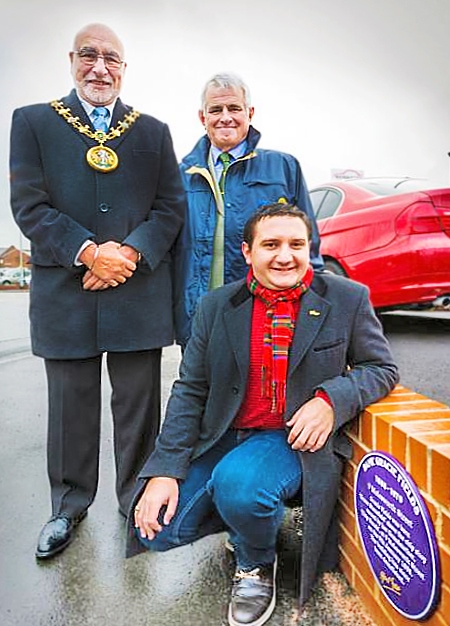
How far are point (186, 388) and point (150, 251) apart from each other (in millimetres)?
384

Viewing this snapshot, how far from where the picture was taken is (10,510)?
1839 millimetres

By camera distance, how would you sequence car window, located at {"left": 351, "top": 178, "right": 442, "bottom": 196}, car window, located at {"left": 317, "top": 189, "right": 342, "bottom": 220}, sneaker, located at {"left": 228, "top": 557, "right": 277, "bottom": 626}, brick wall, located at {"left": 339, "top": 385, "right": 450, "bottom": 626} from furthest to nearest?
car window, located at {"left": 317, "top": 189, "right": 342, "bottom": 220} < car window, located at {"left": 351, "top": 178, "right": 442, "bottom": 196} < sneaker, located at {"left": 228, "top": 557, "right": 277, "bottom": 626} < brick wall, located at {"left": 339, "top": 385, "right": 450, "bottom": 626}

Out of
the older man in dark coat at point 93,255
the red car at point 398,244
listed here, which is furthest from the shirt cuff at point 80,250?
the red car at point 398,244

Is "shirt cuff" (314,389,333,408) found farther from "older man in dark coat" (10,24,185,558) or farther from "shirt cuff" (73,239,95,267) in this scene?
"shirt cuff" (73,239,95,267)

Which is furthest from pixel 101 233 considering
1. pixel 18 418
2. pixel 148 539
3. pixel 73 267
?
pixel 18 418

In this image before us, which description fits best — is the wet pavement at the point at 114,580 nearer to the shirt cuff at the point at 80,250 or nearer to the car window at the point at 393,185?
the shirt cuff at the point at 80,250

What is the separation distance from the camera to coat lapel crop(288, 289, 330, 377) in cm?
136

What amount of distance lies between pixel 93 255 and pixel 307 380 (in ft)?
2.03

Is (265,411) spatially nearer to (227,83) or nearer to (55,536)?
(55,536)

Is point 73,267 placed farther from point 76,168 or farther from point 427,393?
point 427,393

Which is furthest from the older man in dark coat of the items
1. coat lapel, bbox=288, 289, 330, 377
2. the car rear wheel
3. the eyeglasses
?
the car rear wheel

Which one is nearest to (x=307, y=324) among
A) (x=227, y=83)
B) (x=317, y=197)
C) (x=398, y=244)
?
(x=227, y=83)

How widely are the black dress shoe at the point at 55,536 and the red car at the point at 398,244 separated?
7.72 ft

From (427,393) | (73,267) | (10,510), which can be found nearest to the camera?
(73,267)
